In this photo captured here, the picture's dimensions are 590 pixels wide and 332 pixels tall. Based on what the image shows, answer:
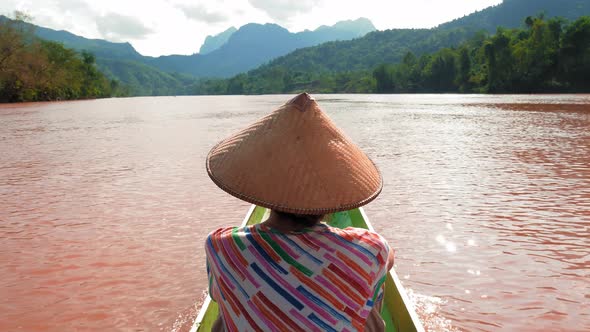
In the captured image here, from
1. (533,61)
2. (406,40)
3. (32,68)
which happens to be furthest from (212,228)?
(406,40)

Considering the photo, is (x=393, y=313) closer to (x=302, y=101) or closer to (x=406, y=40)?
(x=302, y=101)

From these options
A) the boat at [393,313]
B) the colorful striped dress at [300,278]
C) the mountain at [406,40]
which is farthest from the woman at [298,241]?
the mountain at [406,40]

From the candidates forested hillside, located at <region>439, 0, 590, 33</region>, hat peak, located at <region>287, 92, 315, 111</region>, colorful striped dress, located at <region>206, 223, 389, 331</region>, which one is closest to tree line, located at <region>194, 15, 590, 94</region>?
hat peak, located at <region>287, 92, 315, 111</region>

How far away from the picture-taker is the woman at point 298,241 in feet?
4.75

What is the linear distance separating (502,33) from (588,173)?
2122 inches

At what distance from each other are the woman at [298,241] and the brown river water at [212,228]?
1721mm

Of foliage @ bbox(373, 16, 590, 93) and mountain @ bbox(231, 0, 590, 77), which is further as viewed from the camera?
mountain @ bbox(231, 0, 590, 77)

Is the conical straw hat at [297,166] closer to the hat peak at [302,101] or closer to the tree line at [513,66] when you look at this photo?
the hat peak at [302,101]

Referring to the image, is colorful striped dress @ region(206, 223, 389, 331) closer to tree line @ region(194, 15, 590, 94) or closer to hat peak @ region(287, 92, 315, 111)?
hat peak @ region(287, 92, 315, 111)

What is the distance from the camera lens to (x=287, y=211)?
148cm

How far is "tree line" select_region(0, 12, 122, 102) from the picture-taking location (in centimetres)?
4444

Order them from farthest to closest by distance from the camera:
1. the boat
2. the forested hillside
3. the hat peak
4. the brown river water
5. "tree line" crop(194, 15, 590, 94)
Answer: the forested hillside < "tree line" crop(194, 15, 590, 94) < the brown river water < the boat < the hat peak

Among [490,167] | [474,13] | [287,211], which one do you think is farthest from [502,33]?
[474,13]

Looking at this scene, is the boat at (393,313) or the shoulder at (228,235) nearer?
the shoulder at (228,235)
